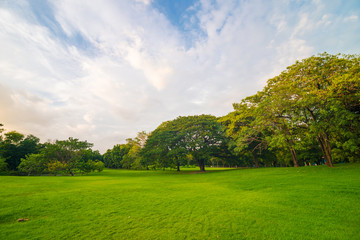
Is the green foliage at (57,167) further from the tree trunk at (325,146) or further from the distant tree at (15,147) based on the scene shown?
the tree trunk at (325,146)

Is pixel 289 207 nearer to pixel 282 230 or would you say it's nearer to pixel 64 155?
pixel 282 230

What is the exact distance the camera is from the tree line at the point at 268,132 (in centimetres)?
1477

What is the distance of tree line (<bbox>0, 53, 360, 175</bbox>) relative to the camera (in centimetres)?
1477

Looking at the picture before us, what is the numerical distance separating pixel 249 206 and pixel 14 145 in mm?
58012

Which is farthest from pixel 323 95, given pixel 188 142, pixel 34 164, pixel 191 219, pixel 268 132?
pixel 34 164

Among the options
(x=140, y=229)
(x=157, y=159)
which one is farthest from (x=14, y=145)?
(x=140, y=229)

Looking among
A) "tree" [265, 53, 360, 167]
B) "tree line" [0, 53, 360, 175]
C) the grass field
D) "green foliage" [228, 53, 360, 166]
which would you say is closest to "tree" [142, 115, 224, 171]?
"tree line" [0, 53, 360, 175]

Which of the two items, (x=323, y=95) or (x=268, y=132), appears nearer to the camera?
(x=323, y=95)

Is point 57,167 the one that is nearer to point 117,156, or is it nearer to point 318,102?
point 117,156

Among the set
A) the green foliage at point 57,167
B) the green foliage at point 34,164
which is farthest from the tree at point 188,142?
the green foliage at point 34,164

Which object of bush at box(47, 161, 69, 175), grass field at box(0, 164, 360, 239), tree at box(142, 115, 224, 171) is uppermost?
A: tree at box(142, 115, 224, 171)

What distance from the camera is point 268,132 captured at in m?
24.8

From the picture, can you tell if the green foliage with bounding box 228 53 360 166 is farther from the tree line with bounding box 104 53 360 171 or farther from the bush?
the bush

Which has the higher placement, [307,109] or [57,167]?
[307,109]
